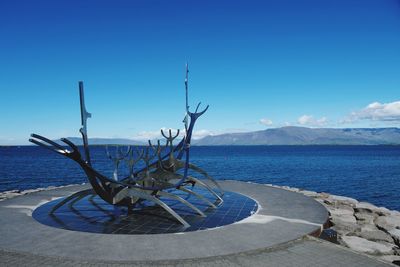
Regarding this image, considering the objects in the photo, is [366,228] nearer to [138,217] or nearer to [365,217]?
[365,217]

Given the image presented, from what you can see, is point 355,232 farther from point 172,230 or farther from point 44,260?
point 44,260

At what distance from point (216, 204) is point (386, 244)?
7054 millimetres

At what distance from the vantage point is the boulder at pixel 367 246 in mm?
10359

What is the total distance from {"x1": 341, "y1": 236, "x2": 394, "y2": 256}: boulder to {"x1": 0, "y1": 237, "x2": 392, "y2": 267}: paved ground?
3.83ft

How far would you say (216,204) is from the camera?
1606cm

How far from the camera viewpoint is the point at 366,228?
528 inches

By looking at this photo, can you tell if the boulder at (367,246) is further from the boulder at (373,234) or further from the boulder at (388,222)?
the boulder at (388,222)

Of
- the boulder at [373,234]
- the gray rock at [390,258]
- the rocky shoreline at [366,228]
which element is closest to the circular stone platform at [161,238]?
the rocky shoreline at [366,228]

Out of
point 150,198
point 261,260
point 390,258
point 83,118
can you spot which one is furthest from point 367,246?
point 83,118

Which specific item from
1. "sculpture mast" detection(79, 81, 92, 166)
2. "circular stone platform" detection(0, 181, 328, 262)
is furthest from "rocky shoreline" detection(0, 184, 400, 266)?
"sculpture mast" detection(79, 81, 92, 166)

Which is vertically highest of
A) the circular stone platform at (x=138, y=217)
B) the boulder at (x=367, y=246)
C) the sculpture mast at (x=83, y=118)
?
the sculpture mast at (x=83, y=118)

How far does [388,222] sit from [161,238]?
9.74m

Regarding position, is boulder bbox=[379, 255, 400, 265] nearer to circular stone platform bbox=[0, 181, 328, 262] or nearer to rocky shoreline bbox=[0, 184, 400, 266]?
rocky shoreline bbox=[0, 184, 400, 266]

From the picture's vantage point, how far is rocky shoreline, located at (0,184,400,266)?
1052 cm
